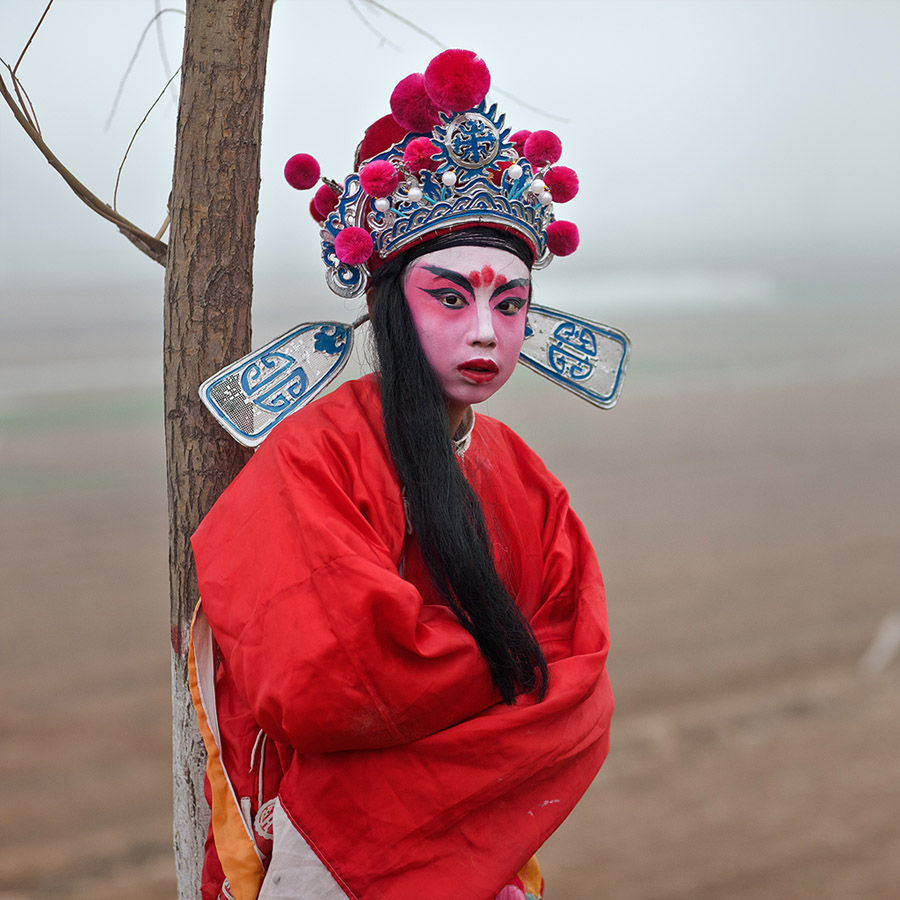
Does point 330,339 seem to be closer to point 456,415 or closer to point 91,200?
point 456,415

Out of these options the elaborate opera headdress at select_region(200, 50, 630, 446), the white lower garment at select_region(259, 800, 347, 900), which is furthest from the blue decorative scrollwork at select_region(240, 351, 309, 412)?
the white lower garment at select_region(259, 800, 347, 900)

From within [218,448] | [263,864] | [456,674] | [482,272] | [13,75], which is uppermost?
[13,75]

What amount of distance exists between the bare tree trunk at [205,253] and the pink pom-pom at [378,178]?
0.87 feet

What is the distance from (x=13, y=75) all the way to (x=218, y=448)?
2.12ft

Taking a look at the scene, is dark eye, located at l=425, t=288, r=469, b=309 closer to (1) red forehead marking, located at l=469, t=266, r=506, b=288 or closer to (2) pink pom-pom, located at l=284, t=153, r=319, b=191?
(1) red forehead marking, located at l=469, t=266, r=506, b=288

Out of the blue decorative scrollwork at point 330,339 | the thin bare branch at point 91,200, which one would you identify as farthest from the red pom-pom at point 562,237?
the thin bare branch at point 91,200

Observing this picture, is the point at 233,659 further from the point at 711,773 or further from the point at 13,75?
the point at 711,773

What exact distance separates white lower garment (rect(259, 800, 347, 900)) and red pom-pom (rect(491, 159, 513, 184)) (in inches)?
33.1

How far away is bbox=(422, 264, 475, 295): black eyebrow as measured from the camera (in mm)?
1227

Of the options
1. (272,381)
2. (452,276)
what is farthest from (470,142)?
(272,381)

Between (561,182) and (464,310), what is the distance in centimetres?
23

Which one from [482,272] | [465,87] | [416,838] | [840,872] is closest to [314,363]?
[482,272]

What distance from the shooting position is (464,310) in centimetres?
124

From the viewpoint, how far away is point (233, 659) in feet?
3.69
